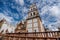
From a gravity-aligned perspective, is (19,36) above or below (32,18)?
below

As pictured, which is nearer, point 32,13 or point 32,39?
point 32,39

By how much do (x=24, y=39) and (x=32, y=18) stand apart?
6920mm

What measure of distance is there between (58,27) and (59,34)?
133 inches

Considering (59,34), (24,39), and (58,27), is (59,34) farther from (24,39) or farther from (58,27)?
(58,27)

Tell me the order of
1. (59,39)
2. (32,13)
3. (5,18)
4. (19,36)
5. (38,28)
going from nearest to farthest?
(59,39), (19,36), (5,18), (38,28), (32,13)

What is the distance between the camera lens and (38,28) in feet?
35.0

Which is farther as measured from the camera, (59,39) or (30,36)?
(30,36)

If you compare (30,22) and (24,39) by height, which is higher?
(30,22)

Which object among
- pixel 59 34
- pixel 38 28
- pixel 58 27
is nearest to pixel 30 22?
pixel 38 28

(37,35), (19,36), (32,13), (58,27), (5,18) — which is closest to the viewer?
(37,35)

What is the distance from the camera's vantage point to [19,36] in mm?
4773

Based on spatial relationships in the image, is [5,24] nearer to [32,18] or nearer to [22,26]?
[22,26]

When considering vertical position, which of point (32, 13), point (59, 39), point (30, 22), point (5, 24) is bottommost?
point (59, 39)

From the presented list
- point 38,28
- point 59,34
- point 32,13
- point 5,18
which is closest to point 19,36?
point 59,34
